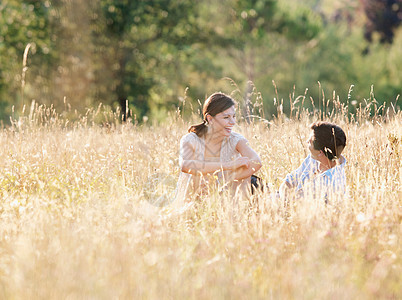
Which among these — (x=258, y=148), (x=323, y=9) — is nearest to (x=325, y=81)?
(x=323, y=9)

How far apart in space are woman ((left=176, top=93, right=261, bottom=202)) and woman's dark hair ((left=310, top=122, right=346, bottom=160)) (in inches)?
20.7

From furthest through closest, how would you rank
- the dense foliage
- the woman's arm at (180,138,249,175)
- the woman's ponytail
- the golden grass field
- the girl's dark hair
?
the dense foliage
the woman's ponytail
the girl's dark hair
the woman's arm at (180,138,249,175)
the golden grass field

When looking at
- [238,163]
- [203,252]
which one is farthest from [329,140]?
[203,252]

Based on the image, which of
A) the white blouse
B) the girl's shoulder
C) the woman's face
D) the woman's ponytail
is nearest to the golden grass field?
the white blouse

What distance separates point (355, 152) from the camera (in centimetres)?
470

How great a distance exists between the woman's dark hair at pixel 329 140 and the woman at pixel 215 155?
0.53 metres

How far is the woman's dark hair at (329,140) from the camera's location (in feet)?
13.3

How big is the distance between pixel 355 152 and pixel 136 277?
9.76 ft

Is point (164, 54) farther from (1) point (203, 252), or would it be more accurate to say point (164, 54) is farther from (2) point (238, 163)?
(1) point (203, 252)

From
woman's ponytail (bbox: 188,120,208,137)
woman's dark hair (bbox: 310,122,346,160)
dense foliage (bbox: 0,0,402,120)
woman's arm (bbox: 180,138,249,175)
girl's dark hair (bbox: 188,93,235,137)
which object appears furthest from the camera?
dense foliage (bbox: 0,0,402,120)

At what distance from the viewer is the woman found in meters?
4.19

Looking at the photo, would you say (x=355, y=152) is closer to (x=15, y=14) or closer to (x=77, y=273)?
(x=77, y=273)

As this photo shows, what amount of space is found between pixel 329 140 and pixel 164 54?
10449 millimetres

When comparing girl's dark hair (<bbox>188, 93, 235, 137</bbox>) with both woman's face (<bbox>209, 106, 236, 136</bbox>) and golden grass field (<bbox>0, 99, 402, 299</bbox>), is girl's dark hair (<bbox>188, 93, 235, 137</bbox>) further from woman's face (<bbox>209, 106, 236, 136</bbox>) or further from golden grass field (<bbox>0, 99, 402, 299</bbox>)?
golden grass field (<bbox>0, 99, 402, 299</bbox>)
